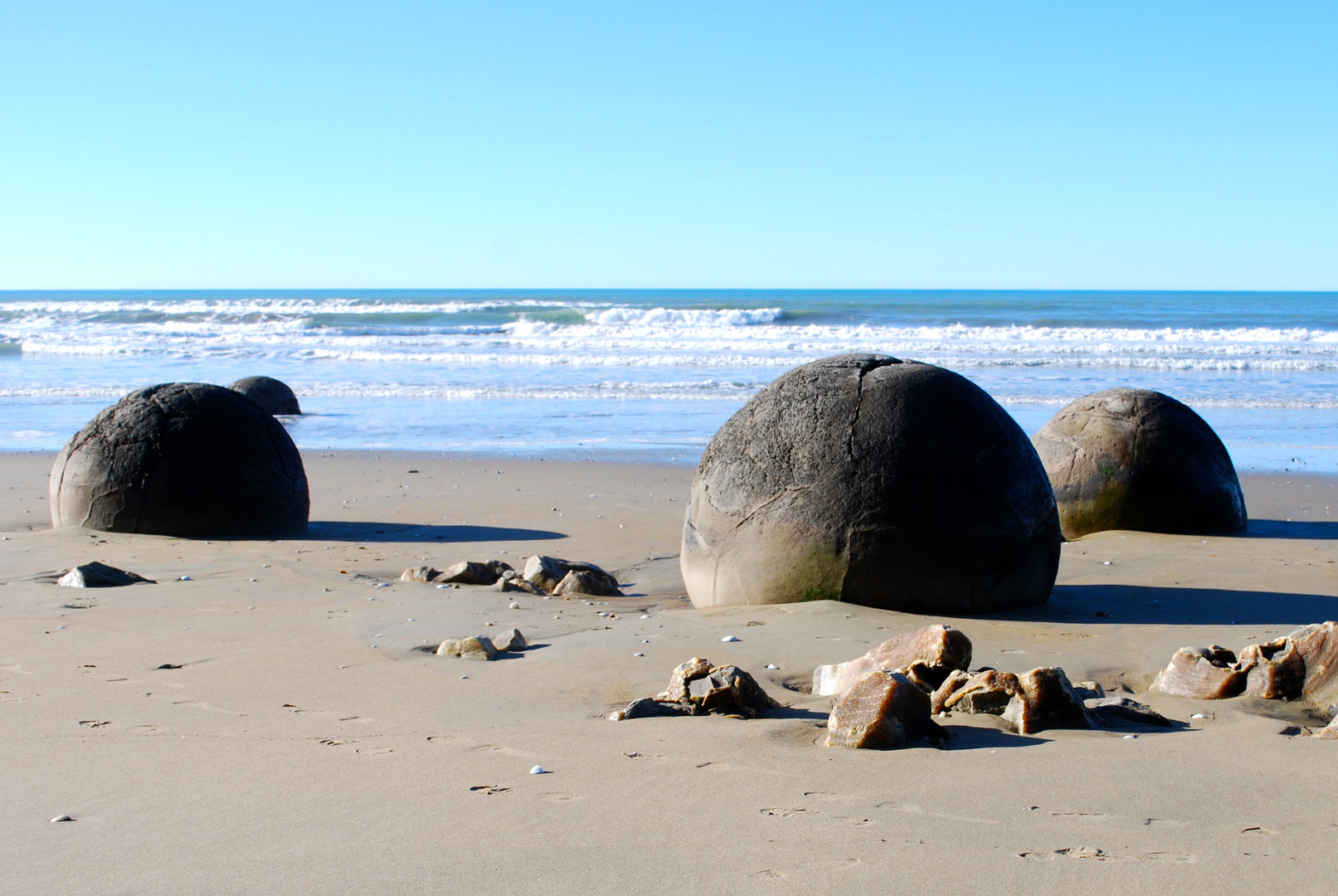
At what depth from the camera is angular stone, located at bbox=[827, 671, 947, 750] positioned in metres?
3.57

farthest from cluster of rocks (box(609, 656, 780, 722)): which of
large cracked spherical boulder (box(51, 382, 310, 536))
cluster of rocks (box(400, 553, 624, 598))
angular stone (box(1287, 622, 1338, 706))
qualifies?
large cracked spherical boulder (box(51, 382, 310, 536))

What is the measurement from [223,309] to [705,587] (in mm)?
58094

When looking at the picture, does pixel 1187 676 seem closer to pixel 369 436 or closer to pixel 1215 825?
pixel 1215 825

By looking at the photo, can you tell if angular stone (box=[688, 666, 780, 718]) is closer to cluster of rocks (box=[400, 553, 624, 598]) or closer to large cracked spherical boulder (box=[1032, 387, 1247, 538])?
cluster of rocks (box=[400, 553, 624, 598])

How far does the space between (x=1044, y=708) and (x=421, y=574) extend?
4.10m

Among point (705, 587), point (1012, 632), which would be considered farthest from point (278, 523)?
point (1012, 632)

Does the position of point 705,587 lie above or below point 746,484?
below

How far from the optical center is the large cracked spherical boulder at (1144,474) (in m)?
8.87

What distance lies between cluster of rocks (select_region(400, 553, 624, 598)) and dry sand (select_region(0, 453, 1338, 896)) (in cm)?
21

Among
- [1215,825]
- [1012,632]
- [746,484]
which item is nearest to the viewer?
[1215,825]

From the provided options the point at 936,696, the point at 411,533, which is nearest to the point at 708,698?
the point at 936,696

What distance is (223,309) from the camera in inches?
2327

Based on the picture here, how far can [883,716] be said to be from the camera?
358 centimetres

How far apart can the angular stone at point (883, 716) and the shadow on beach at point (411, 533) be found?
5.23 m
